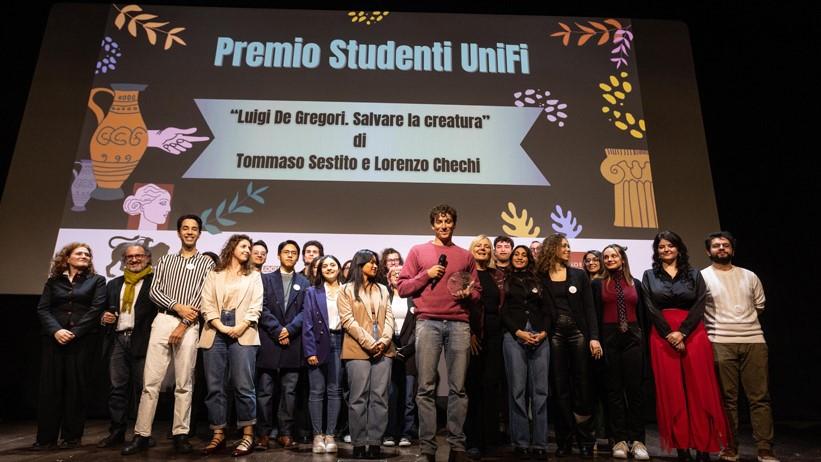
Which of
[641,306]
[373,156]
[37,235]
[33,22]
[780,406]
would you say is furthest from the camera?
[33,22]

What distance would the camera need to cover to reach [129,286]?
3.40 meters

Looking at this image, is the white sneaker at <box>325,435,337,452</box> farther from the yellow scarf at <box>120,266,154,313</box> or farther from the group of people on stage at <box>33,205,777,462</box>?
the yellow scarf at <box>120,266,154,313</box>

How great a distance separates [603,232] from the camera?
416cm

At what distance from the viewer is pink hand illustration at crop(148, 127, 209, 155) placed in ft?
14.1

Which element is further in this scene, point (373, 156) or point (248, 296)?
point (373, 156)

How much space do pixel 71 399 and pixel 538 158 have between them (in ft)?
12.2

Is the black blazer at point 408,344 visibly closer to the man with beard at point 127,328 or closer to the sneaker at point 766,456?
the man with beard at point 127,328

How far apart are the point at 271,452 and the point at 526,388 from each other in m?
1.51

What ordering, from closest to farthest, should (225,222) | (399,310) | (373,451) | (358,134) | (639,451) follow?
(373,451), (639,451), (399,310), (225,222), (358,134)

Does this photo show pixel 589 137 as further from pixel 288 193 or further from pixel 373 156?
Result: pixel 288 193

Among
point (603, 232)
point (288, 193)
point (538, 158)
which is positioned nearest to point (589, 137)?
point (538, 158)

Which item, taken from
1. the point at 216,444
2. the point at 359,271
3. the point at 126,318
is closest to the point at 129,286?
the point at 126,318

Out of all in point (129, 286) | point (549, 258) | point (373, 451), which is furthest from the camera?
point (129, 286)

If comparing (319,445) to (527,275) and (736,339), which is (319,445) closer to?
(527,275)
